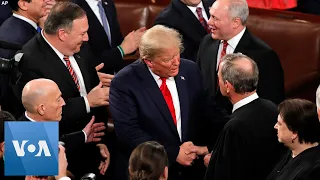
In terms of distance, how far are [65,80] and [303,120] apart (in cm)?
150

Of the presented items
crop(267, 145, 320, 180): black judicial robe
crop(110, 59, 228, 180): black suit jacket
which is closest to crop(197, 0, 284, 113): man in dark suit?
crop(110, 59, 228, 180): black suit jacket

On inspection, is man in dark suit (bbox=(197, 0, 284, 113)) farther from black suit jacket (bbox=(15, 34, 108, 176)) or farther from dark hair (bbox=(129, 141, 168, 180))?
dark hair (bbox=(129, 141, 168, 180))

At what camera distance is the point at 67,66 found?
4.00 metres

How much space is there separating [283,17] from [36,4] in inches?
75.6

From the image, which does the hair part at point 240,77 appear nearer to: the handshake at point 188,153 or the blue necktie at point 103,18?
the handshake at point 188,153

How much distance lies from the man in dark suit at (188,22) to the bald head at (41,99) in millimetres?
1628

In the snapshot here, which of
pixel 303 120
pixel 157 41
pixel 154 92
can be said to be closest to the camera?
pixel 303 120

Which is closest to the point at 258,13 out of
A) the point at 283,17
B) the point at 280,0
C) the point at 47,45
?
the point at 283,17

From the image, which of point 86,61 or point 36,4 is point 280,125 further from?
point 36,4

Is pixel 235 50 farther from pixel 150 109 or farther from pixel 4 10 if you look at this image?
pixel 4 10

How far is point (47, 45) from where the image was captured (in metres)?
3.95

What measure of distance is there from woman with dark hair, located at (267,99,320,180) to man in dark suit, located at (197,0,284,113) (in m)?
1.07

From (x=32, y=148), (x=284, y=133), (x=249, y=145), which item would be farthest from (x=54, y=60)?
(x=32, y=148)

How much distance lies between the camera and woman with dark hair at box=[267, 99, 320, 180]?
3031 mm
